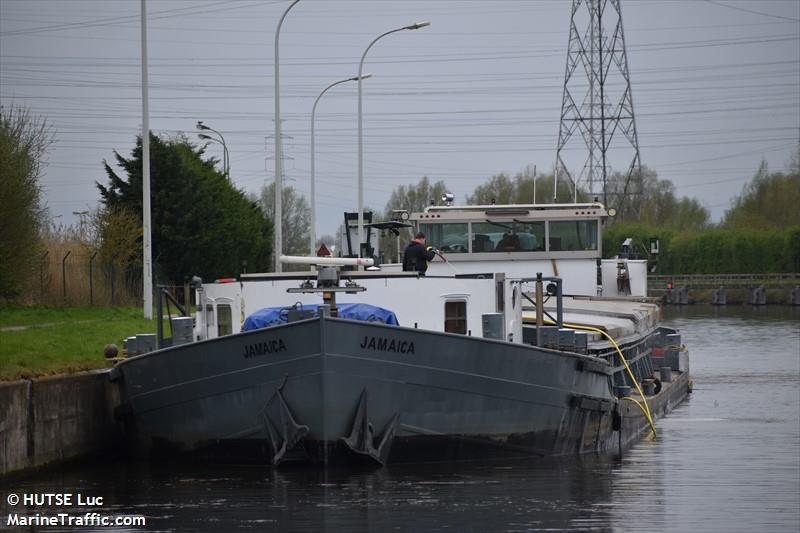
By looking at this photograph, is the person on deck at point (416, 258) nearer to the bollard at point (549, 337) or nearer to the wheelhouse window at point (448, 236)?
the bollard at point (549, 337)

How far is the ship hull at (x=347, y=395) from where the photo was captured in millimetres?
18250

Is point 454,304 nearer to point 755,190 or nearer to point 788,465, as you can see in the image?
point 788,465

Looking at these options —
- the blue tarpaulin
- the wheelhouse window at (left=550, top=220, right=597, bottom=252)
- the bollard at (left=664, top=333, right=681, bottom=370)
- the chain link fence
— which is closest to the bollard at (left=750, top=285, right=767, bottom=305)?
the bollard at (left=664, top=333, right=681, bottom=370)

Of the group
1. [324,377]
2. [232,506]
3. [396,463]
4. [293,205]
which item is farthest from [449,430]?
[293,205]

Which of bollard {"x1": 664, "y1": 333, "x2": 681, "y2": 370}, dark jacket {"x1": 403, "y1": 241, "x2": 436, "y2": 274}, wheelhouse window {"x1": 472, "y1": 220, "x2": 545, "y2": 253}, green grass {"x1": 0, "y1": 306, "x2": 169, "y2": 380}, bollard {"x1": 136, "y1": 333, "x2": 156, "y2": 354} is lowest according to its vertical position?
bollard {"x1": 664, "y1": 333, "x2": 681, "y2": 370}

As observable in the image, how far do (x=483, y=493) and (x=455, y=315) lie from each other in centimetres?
322

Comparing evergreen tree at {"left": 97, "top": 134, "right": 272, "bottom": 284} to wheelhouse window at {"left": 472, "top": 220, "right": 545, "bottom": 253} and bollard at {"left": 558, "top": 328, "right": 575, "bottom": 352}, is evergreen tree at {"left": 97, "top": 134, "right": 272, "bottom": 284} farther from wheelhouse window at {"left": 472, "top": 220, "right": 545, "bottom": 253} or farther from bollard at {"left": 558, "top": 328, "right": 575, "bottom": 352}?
bollard at {"left": 558, "top": 328, "right": 575, "bottom": 352}

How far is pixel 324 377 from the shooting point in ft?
59.3

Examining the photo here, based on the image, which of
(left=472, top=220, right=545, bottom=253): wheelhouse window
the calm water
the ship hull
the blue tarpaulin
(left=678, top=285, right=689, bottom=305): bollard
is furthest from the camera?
(left=678, top=285, right=689, bottom=305): bollard

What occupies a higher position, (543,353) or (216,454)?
(543,353)

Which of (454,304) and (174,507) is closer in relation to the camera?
(174,507)

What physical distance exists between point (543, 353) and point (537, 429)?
109 centimetres

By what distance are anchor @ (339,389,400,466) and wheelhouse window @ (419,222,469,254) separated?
1077cm

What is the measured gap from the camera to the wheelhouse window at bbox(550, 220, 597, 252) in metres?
29.4
